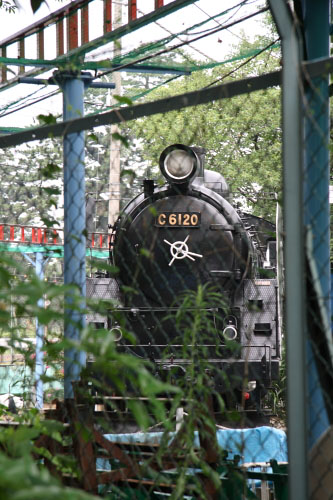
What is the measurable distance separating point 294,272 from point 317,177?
103cm

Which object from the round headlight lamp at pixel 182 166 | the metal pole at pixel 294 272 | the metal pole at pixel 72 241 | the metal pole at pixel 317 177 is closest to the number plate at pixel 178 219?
the round headlight lamp at pixel 182 166

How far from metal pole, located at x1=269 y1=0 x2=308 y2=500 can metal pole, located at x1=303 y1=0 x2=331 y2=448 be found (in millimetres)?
420

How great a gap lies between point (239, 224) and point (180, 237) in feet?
2.14

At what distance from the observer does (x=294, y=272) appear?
2.23 meters

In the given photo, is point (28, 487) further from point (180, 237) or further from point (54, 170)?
point (180, 237)

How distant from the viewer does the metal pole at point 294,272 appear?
2.18m

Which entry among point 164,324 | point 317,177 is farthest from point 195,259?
point 317,177

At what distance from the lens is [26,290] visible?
177 centimetres

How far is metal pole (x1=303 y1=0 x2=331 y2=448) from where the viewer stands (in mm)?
2818

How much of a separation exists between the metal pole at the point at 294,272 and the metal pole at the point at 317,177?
42 centimetres

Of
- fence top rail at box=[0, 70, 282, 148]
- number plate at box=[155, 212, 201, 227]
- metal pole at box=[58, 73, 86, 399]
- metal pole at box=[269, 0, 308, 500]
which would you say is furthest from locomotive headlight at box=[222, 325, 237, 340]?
metal pole at box=[269, 0, 308, 500]

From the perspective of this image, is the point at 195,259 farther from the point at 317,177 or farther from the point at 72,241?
the point at 317,177

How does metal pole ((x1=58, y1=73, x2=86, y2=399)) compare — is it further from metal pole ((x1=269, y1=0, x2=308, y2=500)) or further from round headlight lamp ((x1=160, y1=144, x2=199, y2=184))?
round headlight lamp ((x1=160, y1=144, x2=199, y2=184))

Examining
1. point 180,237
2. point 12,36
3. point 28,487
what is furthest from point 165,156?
point 28,487
